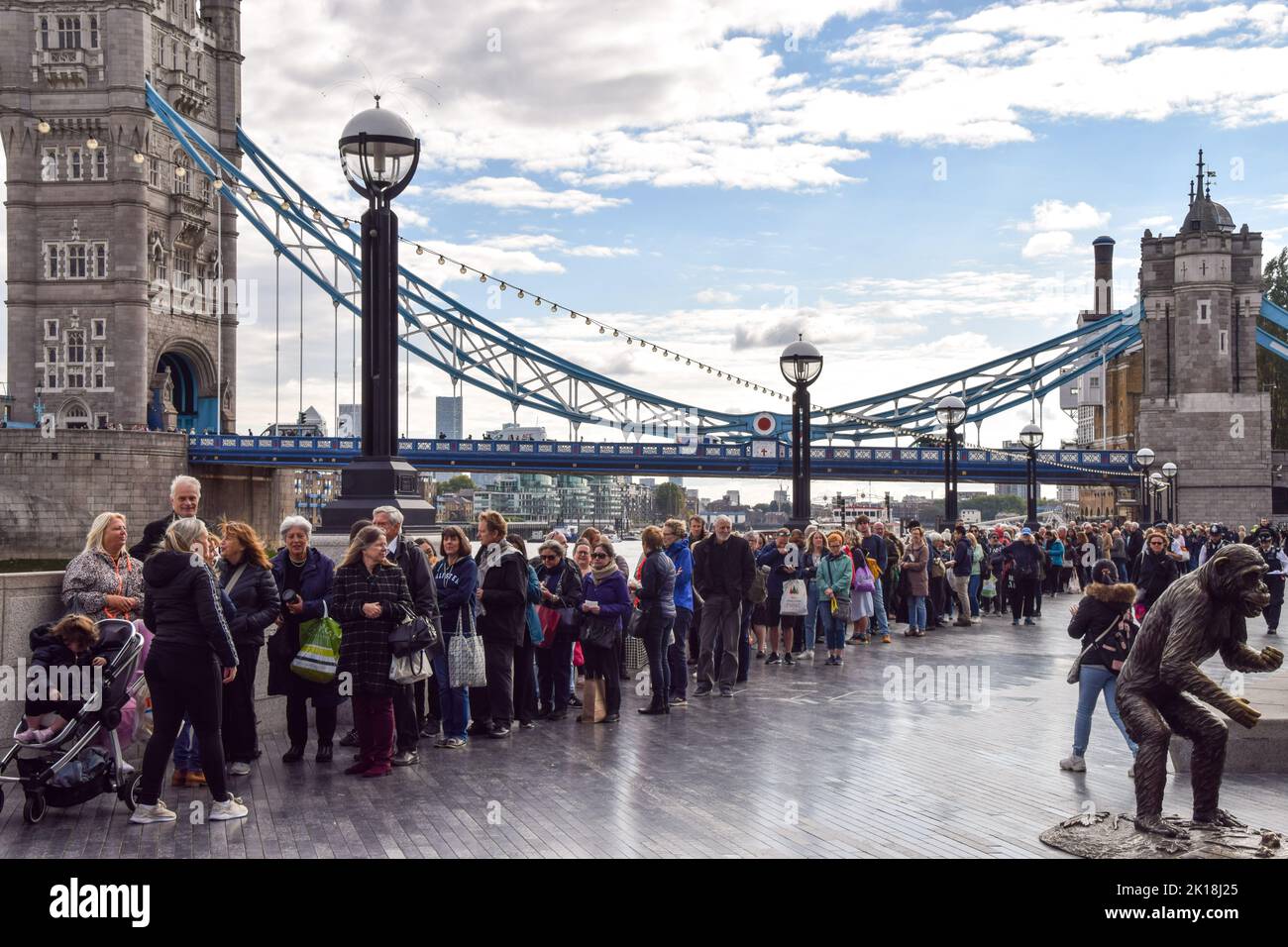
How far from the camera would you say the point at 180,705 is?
21.7ft

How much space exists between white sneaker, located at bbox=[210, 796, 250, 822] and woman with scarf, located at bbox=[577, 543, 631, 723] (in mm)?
3584

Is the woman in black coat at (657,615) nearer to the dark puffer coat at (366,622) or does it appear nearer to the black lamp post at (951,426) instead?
the dark puffer coat at (366,622)

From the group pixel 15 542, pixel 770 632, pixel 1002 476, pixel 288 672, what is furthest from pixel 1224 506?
pixel 288 672

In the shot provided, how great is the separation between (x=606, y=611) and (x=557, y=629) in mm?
611

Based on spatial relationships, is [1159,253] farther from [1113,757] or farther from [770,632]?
[1113,757]

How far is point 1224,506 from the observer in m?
52.6

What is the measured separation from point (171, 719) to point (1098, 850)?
4.87 metres

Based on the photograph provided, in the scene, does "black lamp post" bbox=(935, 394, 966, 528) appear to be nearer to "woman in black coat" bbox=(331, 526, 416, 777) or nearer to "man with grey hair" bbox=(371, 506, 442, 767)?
"man with grey hair" bbox=(371, 506, 442, 767)

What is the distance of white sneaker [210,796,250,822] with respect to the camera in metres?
6.62

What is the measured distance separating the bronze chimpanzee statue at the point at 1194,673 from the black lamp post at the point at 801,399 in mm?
8446

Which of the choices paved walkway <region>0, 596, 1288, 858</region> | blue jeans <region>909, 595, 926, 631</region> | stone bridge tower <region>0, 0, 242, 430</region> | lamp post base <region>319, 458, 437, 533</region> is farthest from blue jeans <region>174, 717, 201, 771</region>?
stone bridge tower <region>0, 0, 242, 430</region>

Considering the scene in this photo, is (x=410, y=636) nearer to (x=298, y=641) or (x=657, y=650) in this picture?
(x=298, y=641)

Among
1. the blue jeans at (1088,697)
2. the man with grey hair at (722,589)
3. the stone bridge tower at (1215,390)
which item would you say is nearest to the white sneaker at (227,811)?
the blue jeans at (1088,697)

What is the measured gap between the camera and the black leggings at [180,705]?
6.55 metres
